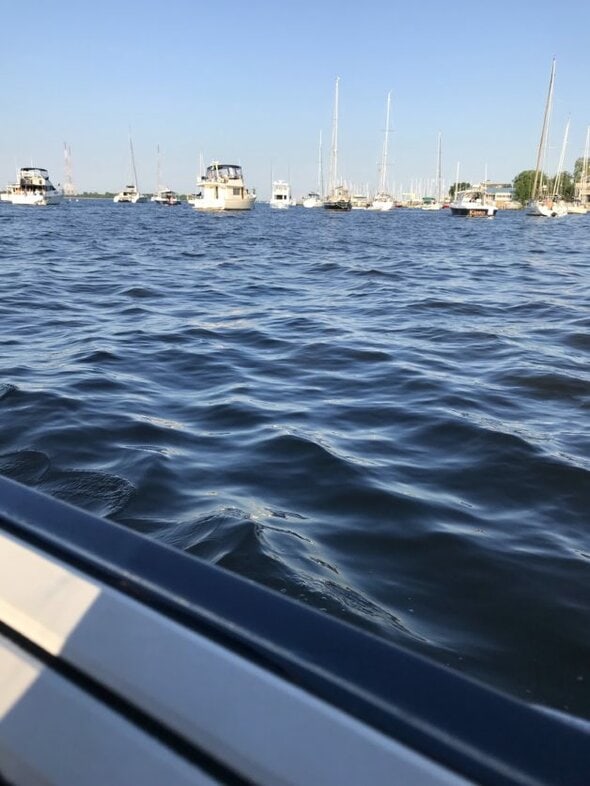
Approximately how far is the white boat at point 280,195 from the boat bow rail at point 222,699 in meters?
80.6

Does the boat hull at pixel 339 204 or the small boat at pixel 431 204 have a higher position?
the boat hull at pixel 339 204

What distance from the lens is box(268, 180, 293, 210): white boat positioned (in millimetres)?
78312

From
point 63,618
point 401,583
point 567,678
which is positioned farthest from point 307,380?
point 63,618

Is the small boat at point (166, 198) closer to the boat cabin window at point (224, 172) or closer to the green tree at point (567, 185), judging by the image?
the boat cabin window at point (224, 172)

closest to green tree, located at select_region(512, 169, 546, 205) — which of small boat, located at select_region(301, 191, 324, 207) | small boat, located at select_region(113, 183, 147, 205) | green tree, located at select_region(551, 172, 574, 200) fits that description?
green tree, located at select_region(551, 172, 574, 200)

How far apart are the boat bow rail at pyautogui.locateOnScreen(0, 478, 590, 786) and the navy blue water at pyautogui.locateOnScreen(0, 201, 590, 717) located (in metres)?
1.21

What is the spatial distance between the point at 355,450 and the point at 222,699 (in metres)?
2.87

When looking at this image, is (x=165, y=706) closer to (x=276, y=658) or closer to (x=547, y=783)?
(x=276, y=658)

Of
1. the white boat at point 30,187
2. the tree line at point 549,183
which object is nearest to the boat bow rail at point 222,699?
the white boat at point 30,187

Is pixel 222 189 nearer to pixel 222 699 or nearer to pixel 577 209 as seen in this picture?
pixel 577 209

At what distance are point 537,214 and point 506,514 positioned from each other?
58919 millimetres

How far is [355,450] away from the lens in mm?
3760

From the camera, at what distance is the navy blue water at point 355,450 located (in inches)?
93.5

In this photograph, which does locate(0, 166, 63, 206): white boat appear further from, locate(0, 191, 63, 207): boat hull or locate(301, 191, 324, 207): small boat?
locate(301, 191, 324, 207): small boat
